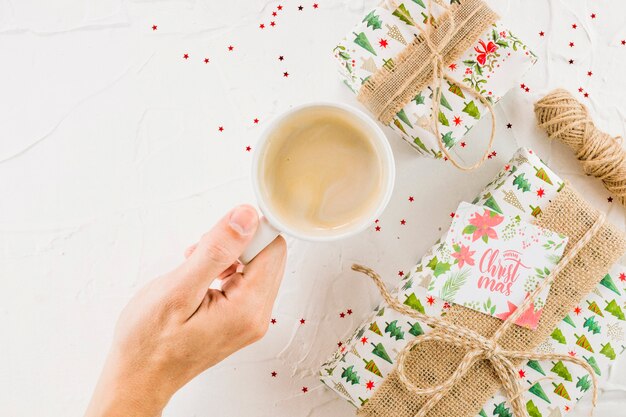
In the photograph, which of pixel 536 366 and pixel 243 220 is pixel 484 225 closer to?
pixel 536 366

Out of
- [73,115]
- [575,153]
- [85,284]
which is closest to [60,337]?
[85,284]

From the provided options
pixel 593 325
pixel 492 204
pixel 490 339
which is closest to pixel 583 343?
pixel 593 325

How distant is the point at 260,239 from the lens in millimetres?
733

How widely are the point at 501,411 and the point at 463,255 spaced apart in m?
0.24

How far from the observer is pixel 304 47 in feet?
3.16

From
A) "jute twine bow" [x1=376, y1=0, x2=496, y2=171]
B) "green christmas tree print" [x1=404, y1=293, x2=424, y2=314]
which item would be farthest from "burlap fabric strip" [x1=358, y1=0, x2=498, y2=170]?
"green christmas tree print" [x1=404, y1=293, x2=424, y2=314]

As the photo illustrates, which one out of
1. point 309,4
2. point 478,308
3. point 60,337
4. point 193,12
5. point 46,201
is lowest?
point 60,337

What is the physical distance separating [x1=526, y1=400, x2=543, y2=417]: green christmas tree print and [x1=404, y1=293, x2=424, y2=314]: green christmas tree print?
21 centimetres

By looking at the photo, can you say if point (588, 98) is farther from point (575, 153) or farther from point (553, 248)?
point (553, 248)

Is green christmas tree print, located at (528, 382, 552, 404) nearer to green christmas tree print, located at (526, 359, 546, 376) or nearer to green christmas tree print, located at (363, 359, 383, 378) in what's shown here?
green christmas tree print, located at (526, 359, 546, 376)

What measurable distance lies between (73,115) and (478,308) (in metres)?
0.74

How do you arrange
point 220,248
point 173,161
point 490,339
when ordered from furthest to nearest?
point 173,161 < point 490,339 < point 220,248

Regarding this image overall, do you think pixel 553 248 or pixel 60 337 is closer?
pixel 553 248

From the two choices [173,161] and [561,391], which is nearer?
[561,391]
